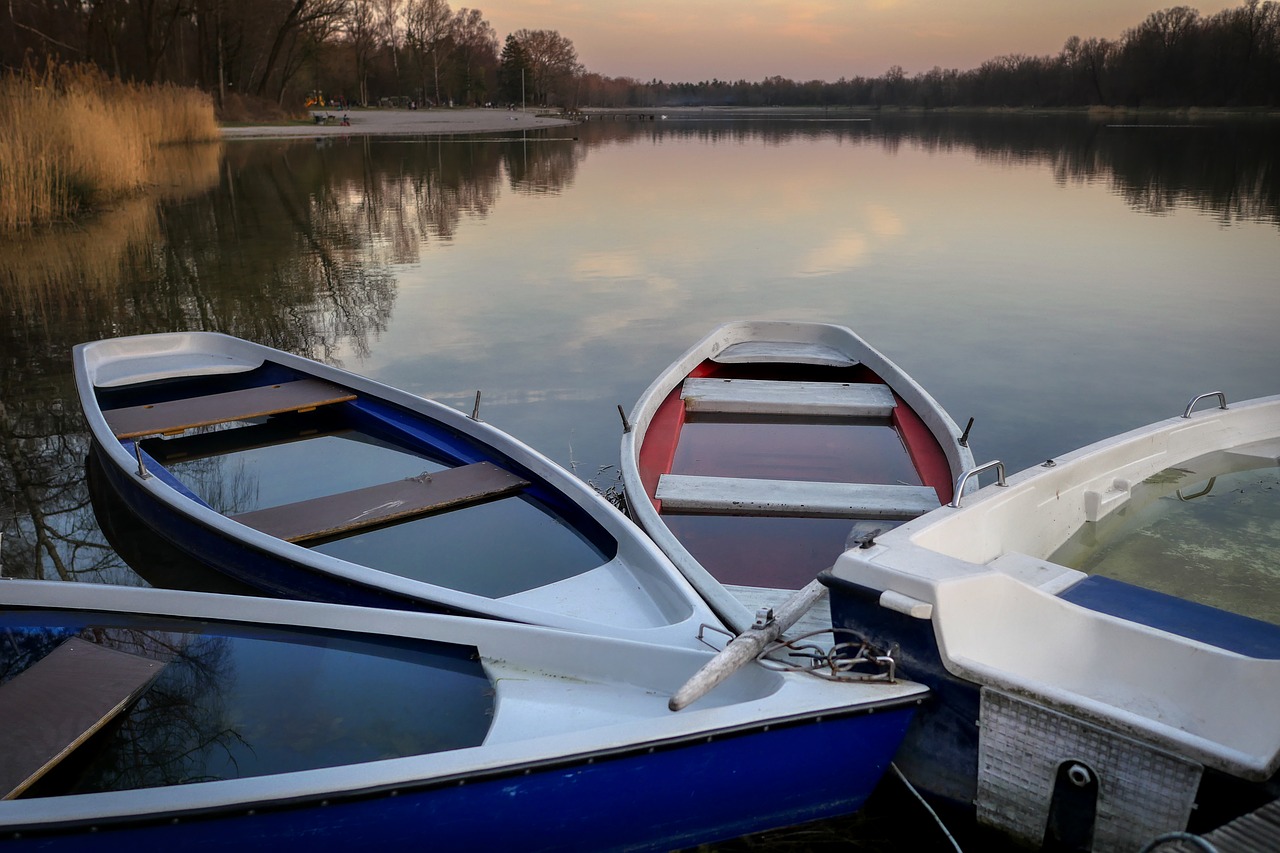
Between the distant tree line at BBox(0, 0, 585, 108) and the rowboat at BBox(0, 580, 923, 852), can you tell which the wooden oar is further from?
the distant tree line at BBox(0, 0, 585, 108)

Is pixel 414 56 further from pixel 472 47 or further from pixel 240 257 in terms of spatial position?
pixel 240 257

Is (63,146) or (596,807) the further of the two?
(63,146)

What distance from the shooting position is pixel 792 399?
5.84 m

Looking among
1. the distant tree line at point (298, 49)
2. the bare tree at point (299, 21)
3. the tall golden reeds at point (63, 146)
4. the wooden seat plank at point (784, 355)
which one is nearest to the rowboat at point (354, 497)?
the wooden seat plank at point (784, 355)

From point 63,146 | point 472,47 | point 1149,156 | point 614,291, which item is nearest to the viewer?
point 614,291

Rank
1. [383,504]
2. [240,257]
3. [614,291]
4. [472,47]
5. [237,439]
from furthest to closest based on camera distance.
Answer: [472,47] < [240,257] < [614,291] < [237,439] < [383,504]

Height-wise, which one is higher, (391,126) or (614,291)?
(391,126)

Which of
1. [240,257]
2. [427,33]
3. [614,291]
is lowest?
[614,291]

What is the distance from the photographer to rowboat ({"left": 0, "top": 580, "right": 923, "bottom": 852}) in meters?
2.19

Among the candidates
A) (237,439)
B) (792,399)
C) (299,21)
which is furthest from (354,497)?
(299,21)

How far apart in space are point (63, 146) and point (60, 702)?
1323 centimetres

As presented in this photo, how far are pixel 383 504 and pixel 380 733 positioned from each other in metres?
1.54

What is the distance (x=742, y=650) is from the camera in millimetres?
2596

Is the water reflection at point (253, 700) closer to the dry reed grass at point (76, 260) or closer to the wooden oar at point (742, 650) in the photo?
the wooden oar at point (742, 650)
